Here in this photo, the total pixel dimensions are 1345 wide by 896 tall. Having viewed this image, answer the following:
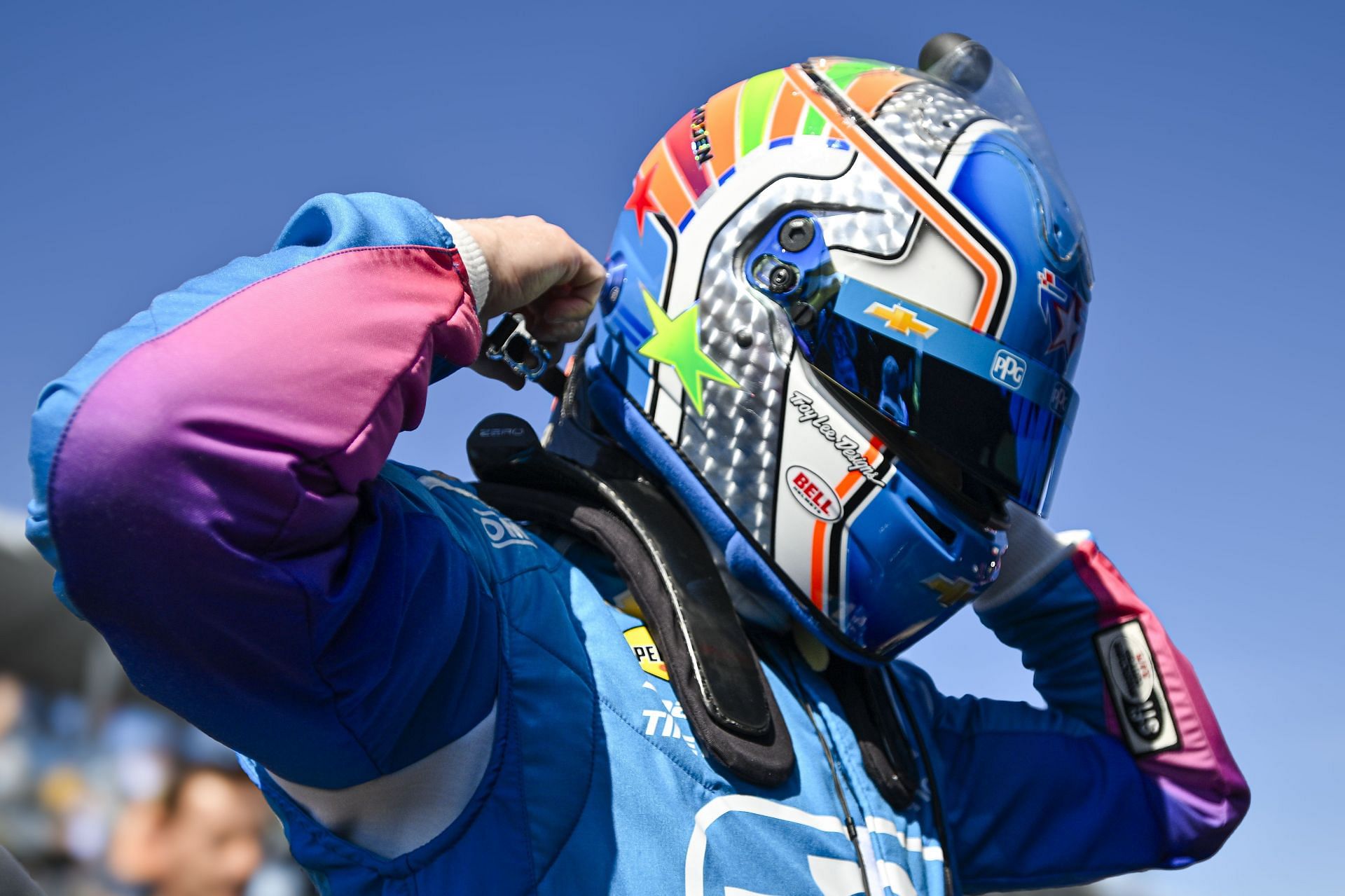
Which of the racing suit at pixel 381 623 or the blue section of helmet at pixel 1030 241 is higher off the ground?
the blue section of helmet at pixel 1030 241

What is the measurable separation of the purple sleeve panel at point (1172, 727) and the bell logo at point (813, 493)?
938 mm

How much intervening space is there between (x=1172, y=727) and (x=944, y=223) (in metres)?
1.17

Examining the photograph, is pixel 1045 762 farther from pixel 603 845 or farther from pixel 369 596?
pixel 369 596

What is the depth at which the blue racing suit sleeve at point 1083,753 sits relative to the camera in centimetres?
208

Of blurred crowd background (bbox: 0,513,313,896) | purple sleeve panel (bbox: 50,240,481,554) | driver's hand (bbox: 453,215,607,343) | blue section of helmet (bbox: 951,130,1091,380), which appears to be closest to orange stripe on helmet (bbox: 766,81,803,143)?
blue section of helmet (bbox: 951,130,1091,380)

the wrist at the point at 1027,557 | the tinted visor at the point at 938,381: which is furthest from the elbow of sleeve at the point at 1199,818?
the tinted visor at the point at 938,381

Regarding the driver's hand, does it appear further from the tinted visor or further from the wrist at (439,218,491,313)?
the tinted visor

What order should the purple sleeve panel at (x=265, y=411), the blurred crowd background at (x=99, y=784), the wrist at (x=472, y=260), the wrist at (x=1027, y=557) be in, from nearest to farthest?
the purple sleeve panel at (x=265, y=411), the wrist at (x=472, y=260), the wrist at (x=1027, y=557), the blurred crowd background at (x=99, y=784)

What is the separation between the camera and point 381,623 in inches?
44.0

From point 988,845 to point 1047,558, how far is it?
2.24 ft

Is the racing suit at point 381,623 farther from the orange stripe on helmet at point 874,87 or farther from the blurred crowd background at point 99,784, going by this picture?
the blurred crowd background at point 99,784

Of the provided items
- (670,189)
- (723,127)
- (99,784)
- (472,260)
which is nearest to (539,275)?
(472,260)

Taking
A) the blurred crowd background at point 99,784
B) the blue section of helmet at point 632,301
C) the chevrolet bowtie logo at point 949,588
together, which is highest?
the blue section of helmet at point 632,301

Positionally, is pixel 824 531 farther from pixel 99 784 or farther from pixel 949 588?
pixel 99 784
